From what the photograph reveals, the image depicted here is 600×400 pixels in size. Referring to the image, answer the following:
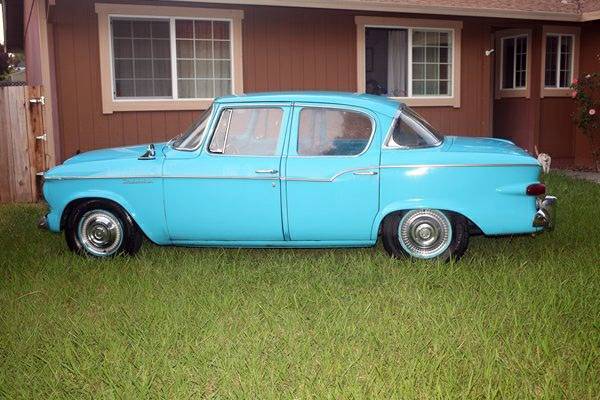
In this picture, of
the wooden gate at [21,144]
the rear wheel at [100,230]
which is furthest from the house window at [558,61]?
the rear wheel at [100,230]

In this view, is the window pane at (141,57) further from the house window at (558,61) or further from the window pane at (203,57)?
the house window at (558,61)

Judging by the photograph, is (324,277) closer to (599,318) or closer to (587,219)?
(599,318)

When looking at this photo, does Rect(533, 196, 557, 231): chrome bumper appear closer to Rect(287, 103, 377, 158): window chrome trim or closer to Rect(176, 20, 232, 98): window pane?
Rect(287, 103, 377, 158): window chrome trim

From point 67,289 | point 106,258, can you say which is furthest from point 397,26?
point 67,289

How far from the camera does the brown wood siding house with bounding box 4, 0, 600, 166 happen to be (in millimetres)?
10844

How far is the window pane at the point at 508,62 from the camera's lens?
51.0 feet

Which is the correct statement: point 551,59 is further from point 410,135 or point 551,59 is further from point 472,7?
point 410,135

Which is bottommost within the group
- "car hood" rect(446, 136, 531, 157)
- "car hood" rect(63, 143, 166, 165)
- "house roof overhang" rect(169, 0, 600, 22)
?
"car hood" rect(63, 143, 166, 165)

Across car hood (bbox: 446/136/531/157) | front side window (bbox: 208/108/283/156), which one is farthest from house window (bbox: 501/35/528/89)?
front side window (bbox: 208/108/283/156)

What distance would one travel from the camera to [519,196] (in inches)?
246

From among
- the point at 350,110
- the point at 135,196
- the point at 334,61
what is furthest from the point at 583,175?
the point at 135,196

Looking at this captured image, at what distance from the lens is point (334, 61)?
41.1 feet

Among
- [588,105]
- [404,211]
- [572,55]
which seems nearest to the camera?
[404,211]

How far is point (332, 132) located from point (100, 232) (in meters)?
2.29
